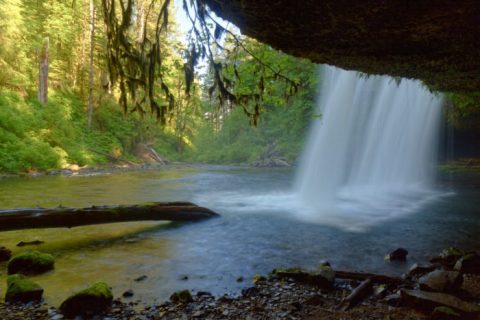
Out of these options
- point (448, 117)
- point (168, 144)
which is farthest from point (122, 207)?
point (168, 144)

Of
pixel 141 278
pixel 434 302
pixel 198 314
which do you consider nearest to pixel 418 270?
pixel 434 302

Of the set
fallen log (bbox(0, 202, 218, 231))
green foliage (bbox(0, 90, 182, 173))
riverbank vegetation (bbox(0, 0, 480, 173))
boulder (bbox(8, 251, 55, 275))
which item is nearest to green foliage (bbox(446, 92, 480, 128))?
riverbank vegetation (bbox(0, 0, 480, 173))

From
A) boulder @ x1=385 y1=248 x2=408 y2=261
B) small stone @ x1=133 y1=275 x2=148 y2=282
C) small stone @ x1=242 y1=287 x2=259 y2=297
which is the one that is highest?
boulder @ x1=385 y1=248 x2=408 y2=261

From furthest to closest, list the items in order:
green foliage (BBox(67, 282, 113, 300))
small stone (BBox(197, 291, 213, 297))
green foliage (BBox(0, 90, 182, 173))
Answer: green foliage (BBox(0, 90, 182, 173)) < small stone (BBox(197, 291, 213, 297)) < green foliage (BBox(67, 282, 113, 300))

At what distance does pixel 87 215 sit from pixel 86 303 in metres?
3.70

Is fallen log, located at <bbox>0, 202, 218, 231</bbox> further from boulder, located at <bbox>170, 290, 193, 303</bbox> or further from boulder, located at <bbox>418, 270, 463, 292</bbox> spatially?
boulder, located at <bbox>418, 270, 463, 292</bbox>

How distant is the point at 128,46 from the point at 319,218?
8.68 m

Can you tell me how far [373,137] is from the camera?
29.1 meters

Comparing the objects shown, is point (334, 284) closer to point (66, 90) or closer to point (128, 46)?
point (128, 46)

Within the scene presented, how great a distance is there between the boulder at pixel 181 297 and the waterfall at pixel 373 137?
14565mm

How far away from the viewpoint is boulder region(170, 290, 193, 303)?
4.36 metres

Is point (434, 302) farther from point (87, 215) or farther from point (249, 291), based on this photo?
point (87, 215)

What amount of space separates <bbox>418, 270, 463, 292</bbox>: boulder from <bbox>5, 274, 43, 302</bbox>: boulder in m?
4.99

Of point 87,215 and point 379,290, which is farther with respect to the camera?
point 87,215
